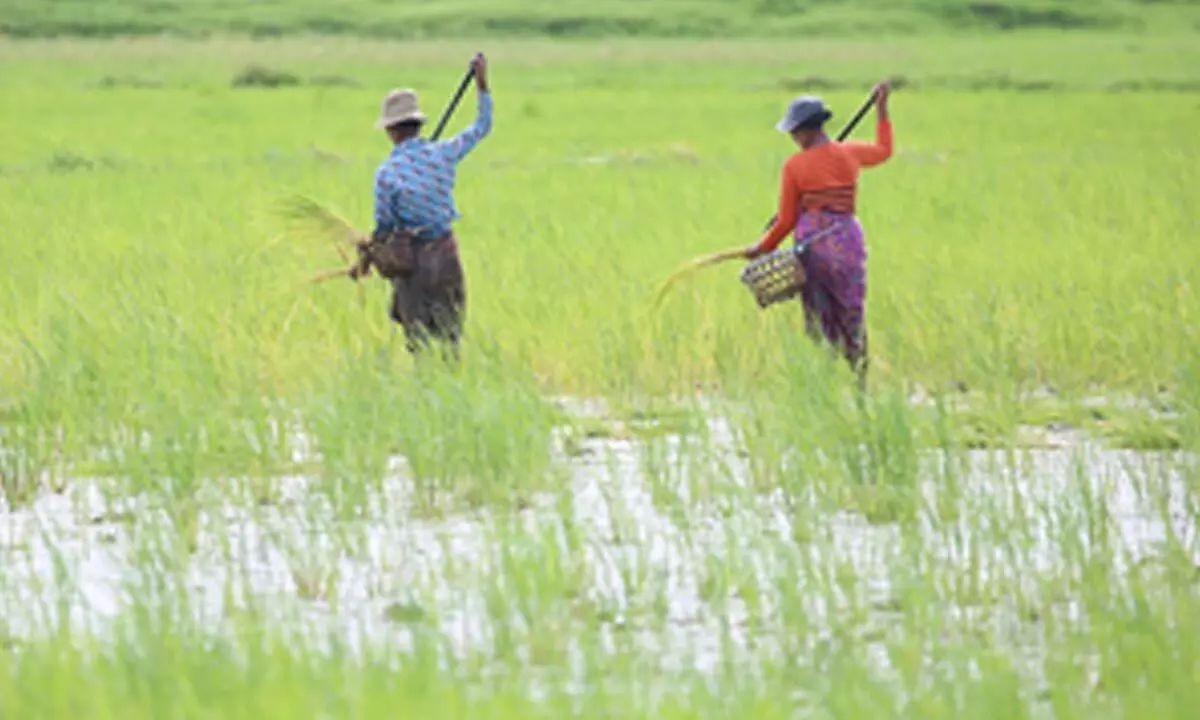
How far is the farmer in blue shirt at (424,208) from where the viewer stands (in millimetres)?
7859

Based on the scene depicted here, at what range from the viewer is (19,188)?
15195 mm

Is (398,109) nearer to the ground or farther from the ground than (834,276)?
farther from the ground

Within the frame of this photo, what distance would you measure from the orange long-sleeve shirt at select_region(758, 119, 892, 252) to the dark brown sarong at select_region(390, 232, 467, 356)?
113 centimetres

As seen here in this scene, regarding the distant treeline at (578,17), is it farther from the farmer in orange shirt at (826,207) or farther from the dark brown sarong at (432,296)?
the farmer in orange shirt at (826,207)

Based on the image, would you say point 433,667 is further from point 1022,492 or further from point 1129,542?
point 1022,492

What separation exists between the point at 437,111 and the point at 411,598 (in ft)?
59.3

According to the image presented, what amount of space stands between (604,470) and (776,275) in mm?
1072

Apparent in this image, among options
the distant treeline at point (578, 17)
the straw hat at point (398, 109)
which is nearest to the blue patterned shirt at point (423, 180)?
the straw hat at point (398, 109)

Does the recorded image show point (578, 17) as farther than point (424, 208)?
Yes

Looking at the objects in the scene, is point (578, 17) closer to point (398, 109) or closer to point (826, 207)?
point (398, 109)

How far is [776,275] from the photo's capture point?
768 cm

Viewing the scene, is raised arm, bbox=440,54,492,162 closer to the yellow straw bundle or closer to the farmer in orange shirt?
the yellow straw bundle

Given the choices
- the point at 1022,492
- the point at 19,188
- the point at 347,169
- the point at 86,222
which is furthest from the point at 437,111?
the point at 1022,492

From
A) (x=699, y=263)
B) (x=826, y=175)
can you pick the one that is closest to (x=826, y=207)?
(x=826, y=175)
